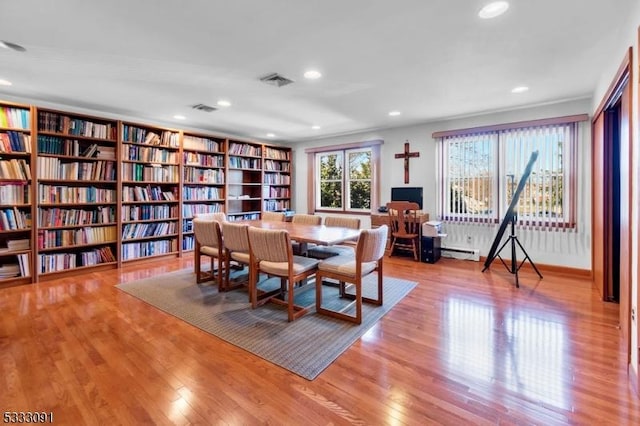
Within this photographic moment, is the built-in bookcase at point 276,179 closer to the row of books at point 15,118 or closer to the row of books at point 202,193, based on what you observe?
the row of books at point 202,193

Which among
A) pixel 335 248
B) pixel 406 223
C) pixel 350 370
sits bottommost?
pixel 350 370

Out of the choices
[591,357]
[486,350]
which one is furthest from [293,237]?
[591,357]

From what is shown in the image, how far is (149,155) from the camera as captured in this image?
4852 millimetres

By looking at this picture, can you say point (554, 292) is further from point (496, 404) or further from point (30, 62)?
point (30, 62)

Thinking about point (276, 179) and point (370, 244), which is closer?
point (370, 244)

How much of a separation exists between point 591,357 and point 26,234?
5.86 m

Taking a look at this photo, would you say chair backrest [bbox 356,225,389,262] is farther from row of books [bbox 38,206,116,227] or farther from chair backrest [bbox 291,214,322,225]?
row of books [bbox 38,206,116,227]

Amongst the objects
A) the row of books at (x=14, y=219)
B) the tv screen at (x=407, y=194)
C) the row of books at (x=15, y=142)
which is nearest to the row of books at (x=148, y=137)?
the row of books at (x=15, y=142)

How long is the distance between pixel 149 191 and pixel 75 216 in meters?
1.03

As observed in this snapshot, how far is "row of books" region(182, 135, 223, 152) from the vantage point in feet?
17.3

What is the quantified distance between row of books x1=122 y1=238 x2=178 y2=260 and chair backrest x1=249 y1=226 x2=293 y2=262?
9.53 feet

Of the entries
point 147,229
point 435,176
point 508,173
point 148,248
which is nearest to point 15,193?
point 147,229

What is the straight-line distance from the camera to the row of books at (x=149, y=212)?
4.69m

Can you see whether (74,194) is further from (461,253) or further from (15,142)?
(461,253)
